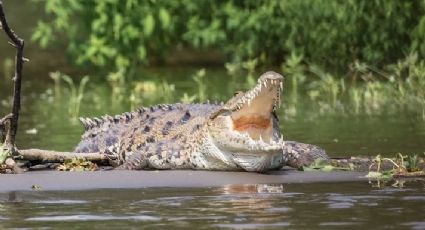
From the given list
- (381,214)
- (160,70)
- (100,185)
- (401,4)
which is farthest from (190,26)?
(381,214)

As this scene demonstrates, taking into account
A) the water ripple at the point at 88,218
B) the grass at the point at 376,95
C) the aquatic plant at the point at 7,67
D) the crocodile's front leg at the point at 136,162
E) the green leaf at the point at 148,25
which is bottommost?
the water ripple at the point at 88,218

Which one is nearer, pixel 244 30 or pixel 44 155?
pixel 44 155

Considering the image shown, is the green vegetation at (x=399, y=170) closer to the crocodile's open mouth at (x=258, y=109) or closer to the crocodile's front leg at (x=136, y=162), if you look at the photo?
the crocodile's open mouth at (x=258, y=109)

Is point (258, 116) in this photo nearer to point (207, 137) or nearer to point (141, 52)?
point (207, 137)

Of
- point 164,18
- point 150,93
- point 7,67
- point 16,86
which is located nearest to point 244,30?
point 164,18

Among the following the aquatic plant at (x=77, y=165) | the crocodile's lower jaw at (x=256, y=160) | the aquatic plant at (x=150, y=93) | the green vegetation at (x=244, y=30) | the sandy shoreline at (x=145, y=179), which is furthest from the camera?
the green vegetation at (x=244, y=30)

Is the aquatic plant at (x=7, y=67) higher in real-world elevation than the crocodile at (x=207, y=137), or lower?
higher

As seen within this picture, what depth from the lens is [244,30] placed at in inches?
1176

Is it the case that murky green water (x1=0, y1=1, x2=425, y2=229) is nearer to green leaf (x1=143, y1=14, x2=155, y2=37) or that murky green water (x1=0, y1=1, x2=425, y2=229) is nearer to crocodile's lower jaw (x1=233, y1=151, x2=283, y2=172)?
crocodile's lower jaw (x1=233, y1=151, x2=283, y2=172)

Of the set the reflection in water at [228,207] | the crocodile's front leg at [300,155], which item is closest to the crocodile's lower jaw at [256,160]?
the crocodile's front leg at [300,155]

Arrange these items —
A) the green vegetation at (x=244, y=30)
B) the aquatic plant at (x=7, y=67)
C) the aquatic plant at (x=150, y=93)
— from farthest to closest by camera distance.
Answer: the aquatic plant at (x=7, y=67) → the green vegetation at (x=244, y=30) → the aquatic plant at (x=150, y=93)

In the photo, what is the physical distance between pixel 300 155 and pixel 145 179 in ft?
5.46

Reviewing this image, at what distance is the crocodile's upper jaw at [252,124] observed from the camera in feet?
37.4

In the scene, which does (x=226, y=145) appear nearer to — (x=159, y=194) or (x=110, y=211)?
(x=159, y=194)
